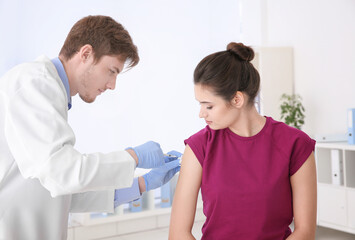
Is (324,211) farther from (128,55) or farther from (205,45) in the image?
(128,55)

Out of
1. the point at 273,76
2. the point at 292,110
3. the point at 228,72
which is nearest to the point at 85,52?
the point at 228,72

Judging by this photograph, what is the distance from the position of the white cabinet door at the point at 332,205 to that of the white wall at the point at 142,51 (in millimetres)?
1479

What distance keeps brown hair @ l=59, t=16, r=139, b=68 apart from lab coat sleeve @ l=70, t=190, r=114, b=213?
1.76ft

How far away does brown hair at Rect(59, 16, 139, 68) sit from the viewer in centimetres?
150

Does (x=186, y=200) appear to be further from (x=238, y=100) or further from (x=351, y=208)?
(x=351, y=208)

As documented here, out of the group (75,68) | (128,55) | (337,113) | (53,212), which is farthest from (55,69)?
(337,113)

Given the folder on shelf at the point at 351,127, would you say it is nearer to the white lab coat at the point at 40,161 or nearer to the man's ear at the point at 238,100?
the man's ear at the point at 238,100

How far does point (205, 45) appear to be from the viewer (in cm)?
438

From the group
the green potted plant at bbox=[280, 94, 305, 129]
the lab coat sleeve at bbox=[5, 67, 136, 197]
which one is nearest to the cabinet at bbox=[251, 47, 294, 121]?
the green potted plant at bbox=[280, 94, 305, 129]

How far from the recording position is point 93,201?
5.46ft

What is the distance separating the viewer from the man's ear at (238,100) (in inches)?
58.7

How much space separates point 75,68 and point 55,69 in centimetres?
10

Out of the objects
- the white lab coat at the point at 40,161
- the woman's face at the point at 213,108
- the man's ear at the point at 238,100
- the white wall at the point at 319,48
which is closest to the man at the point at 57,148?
the white lab coat at the point at 40,161

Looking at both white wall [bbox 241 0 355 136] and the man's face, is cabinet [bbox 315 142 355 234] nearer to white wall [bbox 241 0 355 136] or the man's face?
white wall [bbox 241 0 355 136]
